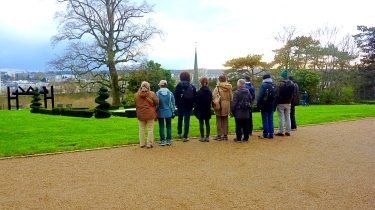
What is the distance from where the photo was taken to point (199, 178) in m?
4.69

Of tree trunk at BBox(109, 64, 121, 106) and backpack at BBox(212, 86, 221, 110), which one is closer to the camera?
backpack at BBox(212, 86, 221, 110)

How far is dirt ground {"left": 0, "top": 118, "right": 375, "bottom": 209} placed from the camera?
376 cm

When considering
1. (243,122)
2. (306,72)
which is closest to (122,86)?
(306,72)

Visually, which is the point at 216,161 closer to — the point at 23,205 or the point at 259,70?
the point at 23,205

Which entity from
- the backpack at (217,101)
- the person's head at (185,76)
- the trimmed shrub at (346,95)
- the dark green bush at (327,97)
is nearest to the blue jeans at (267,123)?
the backpack at (217,101)

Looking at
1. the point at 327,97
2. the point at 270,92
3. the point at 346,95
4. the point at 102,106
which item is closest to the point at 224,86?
the point at 270,92

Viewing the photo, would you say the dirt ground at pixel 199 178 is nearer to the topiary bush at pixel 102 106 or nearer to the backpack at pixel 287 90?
the backpack at pixel 287 90

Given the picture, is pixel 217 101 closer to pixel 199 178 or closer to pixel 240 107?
pixel 240 107

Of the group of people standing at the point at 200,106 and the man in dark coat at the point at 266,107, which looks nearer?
the group of people standing at the point at 200,106

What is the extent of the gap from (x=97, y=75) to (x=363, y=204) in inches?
1104

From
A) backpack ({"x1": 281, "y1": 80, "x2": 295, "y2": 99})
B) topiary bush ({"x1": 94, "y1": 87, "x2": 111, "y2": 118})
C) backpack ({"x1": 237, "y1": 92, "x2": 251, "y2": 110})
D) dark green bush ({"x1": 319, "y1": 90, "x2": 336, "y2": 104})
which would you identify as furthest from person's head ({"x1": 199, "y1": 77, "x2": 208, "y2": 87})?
dark green bush ({"x1": 319, "y1": 90, "x2": 336, "y2": 104})

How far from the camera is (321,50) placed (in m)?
34.0

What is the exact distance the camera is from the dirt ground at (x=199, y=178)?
3.76 m

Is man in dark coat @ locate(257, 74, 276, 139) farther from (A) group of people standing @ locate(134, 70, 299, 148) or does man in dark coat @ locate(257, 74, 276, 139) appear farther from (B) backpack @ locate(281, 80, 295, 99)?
(B) backpack @ locate(281, 80, 295, 99)
